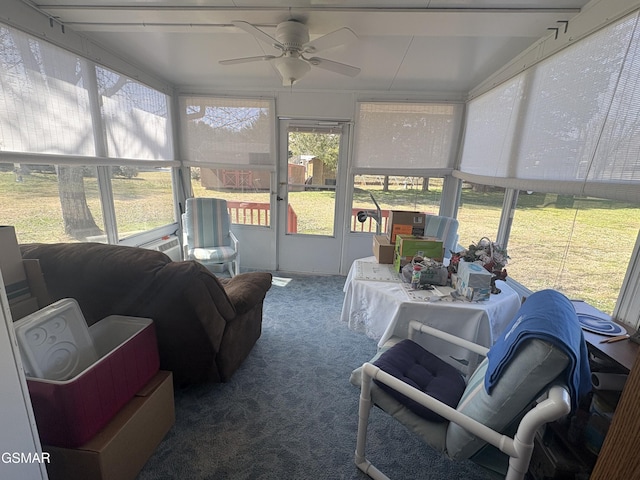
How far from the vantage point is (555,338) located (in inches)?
30.8

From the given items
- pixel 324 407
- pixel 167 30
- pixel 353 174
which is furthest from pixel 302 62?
→ pixel 324 407

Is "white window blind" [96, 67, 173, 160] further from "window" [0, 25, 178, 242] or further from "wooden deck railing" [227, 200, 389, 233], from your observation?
"wooden deck railing" [227, 200, 389, 233]

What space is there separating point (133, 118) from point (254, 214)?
1677mm

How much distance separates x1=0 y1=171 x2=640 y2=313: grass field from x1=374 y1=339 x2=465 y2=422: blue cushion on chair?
1.08 m

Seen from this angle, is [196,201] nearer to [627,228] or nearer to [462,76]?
[462,76]

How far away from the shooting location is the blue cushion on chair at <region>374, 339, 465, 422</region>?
1204 millimetres

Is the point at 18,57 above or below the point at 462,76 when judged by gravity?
below

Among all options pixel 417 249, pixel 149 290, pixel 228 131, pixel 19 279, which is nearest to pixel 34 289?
pixel 19 279

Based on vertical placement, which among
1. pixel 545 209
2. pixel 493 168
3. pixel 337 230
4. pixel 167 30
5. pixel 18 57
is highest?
pixel 167 30

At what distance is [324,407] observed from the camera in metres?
1.71

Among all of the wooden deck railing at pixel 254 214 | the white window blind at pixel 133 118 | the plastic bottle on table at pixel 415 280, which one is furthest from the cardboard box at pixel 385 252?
the white window blind at pixel 133 118

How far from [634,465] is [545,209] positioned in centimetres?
195

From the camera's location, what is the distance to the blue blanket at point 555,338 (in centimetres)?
79

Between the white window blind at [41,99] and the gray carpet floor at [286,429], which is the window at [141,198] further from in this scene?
the gray carpet floor at [286,429]
